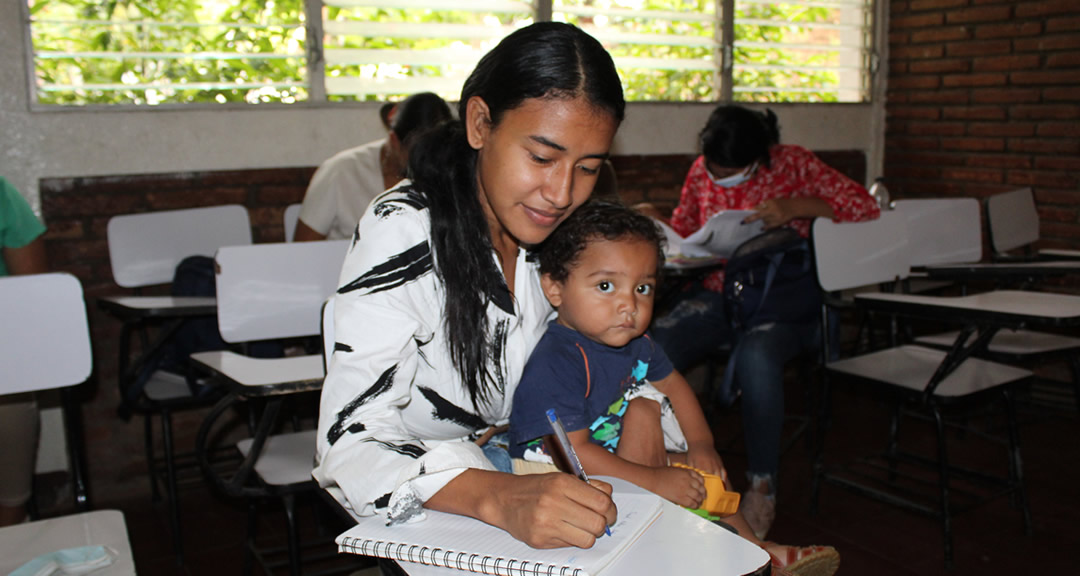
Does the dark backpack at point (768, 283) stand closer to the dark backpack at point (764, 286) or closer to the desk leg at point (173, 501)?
the dark backpack at point (764, 286)

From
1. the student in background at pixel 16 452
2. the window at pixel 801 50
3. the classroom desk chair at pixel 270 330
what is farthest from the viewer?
the window at pixel 801 50

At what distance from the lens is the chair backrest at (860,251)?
9.91 feet

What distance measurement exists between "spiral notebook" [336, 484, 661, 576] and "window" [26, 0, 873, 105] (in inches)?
110

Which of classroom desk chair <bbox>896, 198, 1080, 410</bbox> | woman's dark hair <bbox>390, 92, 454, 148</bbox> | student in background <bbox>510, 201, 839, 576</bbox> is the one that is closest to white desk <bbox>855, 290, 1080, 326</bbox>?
classroom desk chair <bbox>896, 198, 1080, 410</bbox>

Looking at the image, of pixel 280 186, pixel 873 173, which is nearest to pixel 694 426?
pixel 280 186

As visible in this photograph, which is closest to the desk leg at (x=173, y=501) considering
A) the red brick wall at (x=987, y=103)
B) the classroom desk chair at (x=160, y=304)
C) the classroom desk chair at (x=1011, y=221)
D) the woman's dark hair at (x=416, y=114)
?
the classroom desk chair at (x=160, y=304)

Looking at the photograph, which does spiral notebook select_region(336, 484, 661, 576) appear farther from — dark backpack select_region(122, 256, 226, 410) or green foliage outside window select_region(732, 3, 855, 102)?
green foliage outside window select_region(732, 3, 855, 102)

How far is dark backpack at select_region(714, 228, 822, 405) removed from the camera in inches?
119

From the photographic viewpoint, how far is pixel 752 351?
2916 mm

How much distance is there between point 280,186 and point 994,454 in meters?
3.13

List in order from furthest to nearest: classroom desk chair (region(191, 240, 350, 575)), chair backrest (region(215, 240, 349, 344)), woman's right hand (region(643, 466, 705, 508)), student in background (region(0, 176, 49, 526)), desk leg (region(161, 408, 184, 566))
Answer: desk leg (region(161, 408, 184, 566))
chair backrest (region(215, 240, 349, 344))
student in background (region(0, 176, 49, 526))
classroom desk chair (region(191, 240, 350, 575))
woman's right hand (region(643, 466, 705, 508))

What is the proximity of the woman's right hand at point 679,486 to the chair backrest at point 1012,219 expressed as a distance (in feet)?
10.5

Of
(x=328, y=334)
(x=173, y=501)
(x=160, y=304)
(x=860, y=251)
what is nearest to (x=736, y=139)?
(x=860, y=251)

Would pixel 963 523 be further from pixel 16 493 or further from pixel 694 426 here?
pixel 16 493
